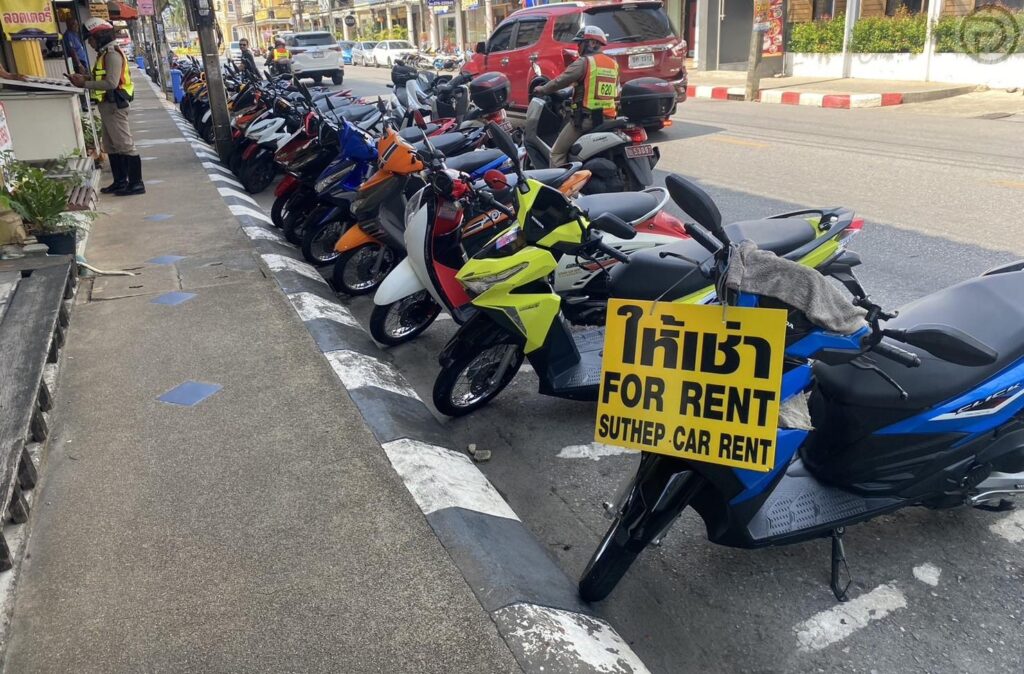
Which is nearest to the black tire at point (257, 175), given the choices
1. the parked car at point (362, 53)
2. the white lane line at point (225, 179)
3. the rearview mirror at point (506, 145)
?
the white lane line at point (225, 179)

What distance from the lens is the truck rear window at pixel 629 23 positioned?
41.0 feet

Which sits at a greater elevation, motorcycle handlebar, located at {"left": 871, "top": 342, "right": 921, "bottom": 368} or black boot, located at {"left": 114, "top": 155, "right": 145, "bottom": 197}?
motorcycle handlebar, located at {"left": 871, "top": 342, "right": 921, "bottom": 368}

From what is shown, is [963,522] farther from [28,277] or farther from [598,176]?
[28,277]

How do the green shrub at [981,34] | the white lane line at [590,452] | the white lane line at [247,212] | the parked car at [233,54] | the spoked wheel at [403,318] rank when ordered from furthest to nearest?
the parked car at [233,54] → the green shrub at [981,34] → the white lane line at [247,212] → the spoked wheel at [403,318] → the white lane line at [590,452]

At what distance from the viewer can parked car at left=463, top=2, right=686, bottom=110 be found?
12.5 metres

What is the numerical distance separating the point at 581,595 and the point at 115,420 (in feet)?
7.79

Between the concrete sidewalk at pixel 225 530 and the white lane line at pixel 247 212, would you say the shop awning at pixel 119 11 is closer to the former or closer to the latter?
the white lane line at pixel 247 212

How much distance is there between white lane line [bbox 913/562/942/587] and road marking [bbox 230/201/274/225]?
6586 mm

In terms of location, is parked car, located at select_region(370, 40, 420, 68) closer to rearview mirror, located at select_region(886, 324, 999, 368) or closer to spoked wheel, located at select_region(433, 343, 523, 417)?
spoked wheel, located at select_region(433, 343, 523, 417)

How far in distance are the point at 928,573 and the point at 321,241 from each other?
5.22 metres

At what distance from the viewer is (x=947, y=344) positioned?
2.47 metres

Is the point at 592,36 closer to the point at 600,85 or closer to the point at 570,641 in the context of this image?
the point at 600,85

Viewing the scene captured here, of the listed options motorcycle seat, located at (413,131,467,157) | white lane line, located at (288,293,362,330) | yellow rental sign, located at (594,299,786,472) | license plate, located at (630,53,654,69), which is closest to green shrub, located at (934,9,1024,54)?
license plate, located at (630,53,654,69)

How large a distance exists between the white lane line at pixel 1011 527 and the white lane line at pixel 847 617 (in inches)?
22.6
